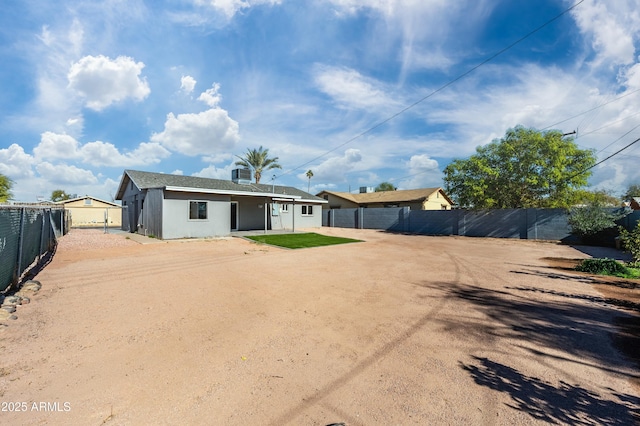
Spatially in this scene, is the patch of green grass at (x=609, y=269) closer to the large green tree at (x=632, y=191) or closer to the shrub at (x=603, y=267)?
the shrub at (x=603, y=267)

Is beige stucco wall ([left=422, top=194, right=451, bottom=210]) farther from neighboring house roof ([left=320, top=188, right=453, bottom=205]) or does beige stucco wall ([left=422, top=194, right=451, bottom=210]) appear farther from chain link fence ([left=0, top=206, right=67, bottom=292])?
chain link fence ([left=0, top=206, right=67, bottom=292])

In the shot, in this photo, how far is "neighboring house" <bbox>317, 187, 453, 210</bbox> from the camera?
99.5 feet

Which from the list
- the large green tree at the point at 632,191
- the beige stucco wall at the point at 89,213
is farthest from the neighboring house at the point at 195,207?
the large green tree at the point at 632,191

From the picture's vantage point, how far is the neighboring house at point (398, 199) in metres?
30.3

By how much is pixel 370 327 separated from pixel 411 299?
170 cm

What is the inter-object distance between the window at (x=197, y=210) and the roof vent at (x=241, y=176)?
756 centimetres

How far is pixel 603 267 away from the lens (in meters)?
8.50

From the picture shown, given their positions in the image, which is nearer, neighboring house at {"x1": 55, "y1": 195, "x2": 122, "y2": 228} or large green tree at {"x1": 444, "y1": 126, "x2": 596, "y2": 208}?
large green tree at {"x1": 444, "y1": 126, "x2": 596, "y2": 208}

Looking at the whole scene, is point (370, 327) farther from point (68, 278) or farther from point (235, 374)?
point (68, 278)

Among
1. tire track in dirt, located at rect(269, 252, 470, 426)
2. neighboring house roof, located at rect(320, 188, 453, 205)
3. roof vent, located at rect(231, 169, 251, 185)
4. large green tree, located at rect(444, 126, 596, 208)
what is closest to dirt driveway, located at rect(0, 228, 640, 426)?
tire track in dirt, located at rect(269, 252, 470, 426)

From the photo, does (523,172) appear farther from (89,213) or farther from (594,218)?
(89,213)

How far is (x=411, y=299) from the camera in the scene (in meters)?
5.61

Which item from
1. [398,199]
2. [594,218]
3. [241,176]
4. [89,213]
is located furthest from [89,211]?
[594,218]

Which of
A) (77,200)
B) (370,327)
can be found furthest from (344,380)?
(77,200)
